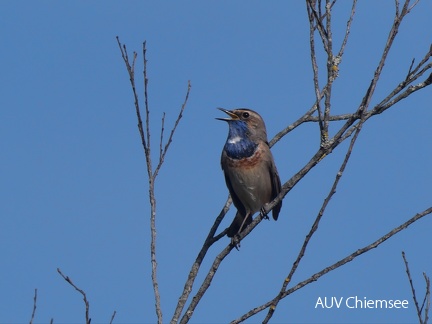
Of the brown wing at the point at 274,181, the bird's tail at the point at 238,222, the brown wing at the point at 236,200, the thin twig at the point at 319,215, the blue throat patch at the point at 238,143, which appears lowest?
the thin twig at the point at 319,215

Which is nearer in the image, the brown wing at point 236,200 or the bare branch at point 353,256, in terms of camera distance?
the bare branch at point 353,256

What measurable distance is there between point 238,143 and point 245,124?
0.92 feet

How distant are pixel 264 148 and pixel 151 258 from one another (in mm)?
3999

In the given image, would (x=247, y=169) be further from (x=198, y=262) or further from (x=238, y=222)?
(x=198, y=262)

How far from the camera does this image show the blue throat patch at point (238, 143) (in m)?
9.86

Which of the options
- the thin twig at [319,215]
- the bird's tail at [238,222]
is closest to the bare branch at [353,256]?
the thin twig at [319,215]

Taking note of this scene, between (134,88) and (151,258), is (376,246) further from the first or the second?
(134,88)

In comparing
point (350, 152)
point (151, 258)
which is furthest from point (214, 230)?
point (350, 152)

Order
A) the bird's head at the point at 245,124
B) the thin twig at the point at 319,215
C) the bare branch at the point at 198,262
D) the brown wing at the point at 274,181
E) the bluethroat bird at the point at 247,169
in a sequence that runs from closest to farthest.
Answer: the thin twig at the point at 319,215, the bare branch at the point at 198,262, the bluethroat bird at the point at 247,169, the brown wing at the point at 274,181, the bird's head at the point at 245,124

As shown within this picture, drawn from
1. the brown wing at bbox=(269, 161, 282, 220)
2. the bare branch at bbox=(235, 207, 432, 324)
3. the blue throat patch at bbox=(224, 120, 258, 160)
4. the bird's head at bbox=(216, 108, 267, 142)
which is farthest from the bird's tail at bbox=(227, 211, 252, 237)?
the bare branch at bbox=(235, 207, 432, 324)

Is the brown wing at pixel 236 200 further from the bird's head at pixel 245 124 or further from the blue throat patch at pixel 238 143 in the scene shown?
the bird's head at pixel 245 124

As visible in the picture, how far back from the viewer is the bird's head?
9961 millimetres

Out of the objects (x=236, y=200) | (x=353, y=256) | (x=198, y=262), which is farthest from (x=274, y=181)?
(x=353, y=256)

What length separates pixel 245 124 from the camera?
10.0 meters
